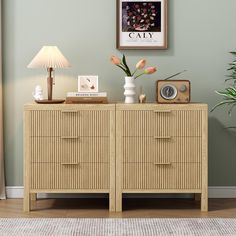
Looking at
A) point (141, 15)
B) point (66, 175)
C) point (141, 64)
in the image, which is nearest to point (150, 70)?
point (141, 64)

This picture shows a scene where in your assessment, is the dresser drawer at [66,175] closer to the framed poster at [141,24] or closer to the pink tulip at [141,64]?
the pink tulip at [141,64]

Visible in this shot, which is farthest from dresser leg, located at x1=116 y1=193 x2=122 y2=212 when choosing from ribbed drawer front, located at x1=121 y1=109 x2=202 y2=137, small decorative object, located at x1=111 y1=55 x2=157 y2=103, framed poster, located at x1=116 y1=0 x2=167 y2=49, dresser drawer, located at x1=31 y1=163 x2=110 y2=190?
framed poster, located at x1=116 y1=0 x2=167 y2=49

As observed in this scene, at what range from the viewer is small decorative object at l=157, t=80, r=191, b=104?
15.0 ft

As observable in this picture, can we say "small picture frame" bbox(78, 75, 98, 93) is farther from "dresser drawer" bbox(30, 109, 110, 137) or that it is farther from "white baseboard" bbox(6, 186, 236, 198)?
"white baseboard" bbox(6, 186, 236, 198)

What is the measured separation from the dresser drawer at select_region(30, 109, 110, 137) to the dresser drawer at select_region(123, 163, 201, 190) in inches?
14.3

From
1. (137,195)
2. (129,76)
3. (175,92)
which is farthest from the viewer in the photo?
(137,195)

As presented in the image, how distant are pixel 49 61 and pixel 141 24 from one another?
2.74ft

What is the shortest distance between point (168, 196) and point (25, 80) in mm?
1484

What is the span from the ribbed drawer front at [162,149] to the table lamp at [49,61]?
64 centimetres

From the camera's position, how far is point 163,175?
4504 millimetres

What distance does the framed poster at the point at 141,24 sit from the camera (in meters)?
4.91

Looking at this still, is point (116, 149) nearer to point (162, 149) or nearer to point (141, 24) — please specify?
point (162, 149)

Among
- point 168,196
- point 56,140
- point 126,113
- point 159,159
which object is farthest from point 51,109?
point 168,196

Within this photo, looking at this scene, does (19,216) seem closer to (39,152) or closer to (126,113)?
Answer: (39,152)
